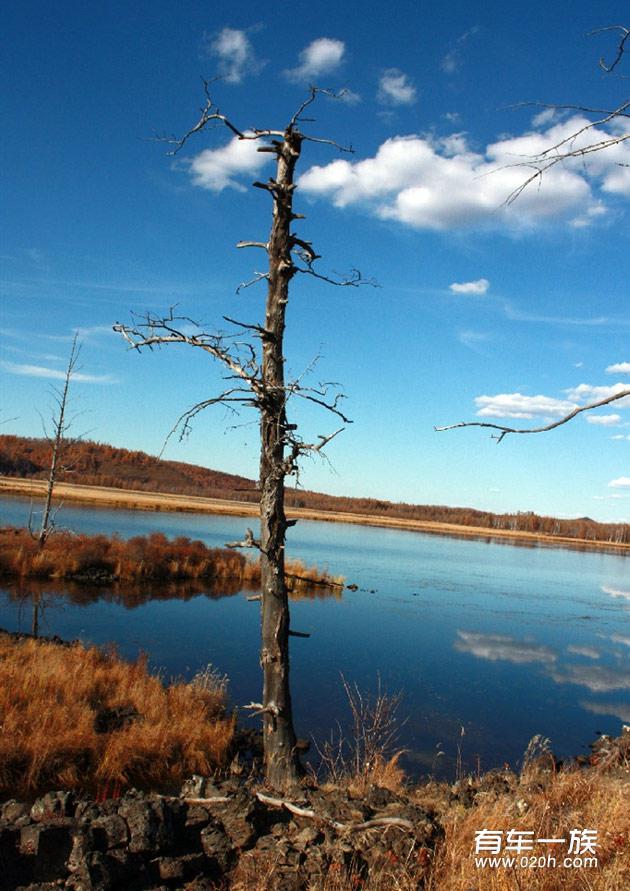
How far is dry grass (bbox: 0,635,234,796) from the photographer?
7.77m

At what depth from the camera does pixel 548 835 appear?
5.07 m

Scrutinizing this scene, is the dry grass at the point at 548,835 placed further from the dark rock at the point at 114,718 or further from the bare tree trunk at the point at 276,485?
the dark rock at the point at 114,718

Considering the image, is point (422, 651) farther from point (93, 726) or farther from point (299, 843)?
point (299, 843)

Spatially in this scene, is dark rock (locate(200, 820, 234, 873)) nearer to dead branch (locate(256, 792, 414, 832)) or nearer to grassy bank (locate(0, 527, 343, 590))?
dead branch (locate(256, 792, 414, 832))

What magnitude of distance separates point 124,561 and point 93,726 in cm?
1814

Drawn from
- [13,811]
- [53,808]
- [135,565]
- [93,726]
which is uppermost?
[53,808]

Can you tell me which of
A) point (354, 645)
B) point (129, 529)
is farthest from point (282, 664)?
point (129, 529)

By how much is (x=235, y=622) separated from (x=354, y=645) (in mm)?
3933

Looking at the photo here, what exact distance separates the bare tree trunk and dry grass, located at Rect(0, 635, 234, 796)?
231 centimetres

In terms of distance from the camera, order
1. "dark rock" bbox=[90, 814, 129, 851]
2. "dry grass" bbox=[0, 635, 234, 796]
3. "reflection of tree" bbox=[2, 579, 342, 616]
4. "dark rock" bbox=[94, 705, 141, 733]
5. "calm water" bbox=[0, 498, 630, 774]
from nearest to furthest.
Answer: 1. "dark rock" bbox=[90, 814, 129, 851]
2. "dry grass" bbox=[0, 635, 234, 796]
3. "dark rock" bbox=[94, 705, 141, 733]
4. "calm water" bbox=[0, 498, 630, 774]
5. "reflection of tree" bbox=[2, 579, 342, 616]

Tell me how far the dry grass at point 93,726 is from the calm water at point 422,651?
2.13 meters

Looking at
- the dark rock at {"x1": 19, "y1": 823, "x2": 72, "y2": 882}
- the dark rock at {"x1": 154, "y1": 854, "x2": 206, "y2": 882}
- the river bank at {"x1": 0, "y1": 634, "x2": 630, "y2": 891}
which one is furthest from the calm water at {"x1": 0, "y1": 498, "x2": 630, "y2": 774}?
the dark rock at {"x1": 19, "y1": 823, "x2": 72, "y2": 882}

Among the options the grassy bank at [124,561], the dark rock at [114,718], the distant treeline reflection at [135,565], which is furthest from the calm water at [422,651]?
the dark rock at [114,718]

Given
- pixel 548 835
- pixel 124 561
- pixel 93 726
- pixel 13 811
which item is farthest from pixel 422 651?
pixel 13 811
